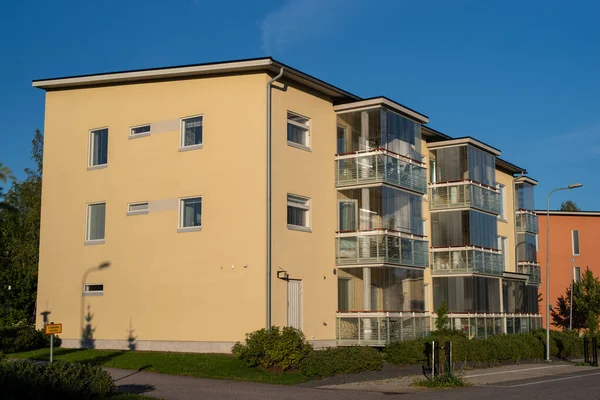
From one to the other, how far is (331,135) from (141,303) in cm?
955

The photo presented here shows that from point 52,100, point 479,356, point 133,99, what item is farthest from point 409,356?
point 52,100

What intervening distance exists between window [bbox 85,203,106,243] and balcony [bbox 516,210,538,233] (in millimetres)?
24711

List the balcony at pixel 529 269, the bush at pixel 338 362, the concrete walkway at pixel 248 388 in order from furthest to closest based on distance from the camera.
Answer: the balcony at pixel 529 269 → the bush at pixel 338 362 → the concrete walkway at pixel 248 388

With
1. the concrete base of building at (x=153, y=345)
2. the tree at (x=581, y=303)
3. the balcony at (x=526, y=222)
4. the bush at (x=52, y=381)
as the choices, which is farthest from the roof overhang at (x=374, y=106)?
the tree at (x=581, y=303)

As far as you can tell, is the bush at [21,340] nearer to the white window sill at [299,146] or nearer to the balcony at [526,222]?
the white window sill at [299,146]

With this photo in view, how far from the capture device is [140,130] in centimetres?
2809

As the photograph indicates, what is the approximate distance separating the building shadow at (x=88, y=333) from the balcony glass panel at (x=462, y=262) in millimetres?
15507

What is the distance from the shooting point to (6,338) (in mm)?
25719

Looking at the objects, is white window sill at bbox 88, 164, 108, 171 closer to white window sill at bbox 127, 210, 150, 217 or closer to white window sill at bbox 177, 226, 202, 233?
white window sill at bbox 127, 210, 150, 217

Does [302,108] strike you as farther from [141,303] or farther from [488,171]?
[488,171]

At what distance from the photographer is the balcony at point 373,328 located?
26.8 m

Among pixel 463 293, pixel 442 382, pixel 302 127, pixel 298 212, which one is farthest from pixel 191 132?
pixel 463 293

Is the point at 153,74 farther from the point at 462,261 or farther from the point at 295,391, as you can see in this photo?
the point at 462,261

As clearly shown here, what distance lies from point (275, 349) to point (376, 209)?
27.4 feet
